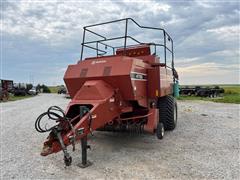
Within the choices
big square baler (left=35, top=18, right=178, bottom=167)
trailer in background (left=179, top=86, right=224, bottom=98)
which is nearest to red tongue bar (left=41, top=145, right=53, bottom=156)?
big square baler (left=35, top=18, right=178, bottom=167)

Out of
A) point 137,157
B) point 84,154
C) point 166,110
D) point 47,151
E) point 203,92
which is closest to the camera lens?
point 47,151

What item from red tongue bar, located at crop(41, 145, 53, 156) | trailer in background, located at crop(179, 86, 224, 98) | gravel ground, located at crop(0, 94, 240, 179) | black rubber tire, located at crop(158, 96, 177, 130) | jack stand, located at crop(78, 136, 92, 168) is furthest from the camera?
trailer in background, located at crop(179, 86, 224, 98)

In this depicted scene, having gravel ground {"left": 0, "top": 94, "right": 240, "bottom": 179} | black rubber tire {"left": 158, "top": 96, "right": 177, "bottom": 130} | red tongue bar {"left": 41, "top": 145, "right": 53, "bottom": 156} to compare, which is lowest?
gravel ground {"left": 0, "top": 94, "right": 240, "bottom": 179}

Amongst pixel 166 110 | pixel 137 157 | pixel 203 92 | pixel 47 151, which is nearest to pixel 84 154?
pixel 47 151

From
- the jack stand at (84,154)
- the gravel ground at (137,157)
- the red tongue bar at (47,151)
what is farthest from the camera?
the jack stand at (84,154)

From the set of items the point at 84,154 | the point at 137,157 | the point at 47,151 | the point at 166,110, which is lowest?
the point at 137,157

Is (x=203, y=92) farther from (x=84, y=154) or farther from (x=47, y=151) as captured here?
(x=47, y=151)

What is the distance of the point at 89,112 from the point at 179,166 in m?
1.80

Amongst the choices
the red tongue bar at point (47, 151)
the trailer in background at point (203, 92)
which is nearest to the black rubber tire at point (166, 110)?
the red tongue bar at point (47, 151)

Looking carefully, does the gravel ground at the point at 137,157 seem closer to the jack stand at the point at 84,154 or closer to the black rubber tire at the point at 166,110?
the jack stand at the point at 84,154

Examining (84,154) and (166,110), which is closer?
(84,154)

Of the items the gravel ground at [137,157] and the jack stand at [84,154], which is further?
the jack stand at [84,154]

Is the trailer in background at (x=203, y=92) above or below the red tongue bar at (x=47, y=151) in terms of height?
above

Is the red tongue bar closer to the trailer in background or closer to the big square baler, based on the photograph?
the big square baler
